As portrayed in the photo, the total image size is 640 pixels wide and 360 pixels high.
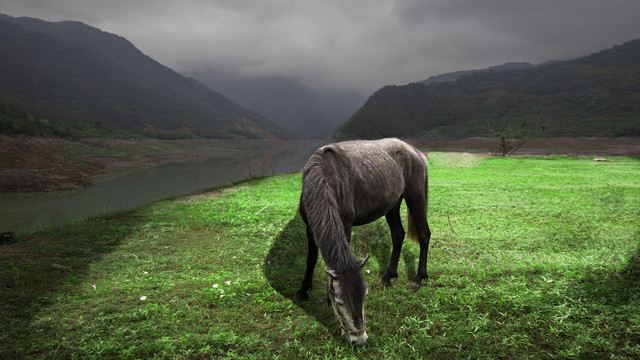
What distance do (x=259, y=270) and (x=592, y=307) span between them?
4982 mm

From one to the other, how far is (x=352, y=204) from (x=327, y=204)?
636 millimetres

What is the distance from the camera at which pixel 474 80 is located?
526 feet

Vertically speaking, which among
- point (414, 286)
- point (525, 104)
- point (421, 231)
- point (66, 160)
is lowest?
point (414, 286)

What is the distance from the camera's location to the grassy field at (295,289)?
10.2ft

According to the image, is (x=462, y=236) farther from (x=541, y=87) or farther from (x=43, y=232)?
(x=541, y=87)

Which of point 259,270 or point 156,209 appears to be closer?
point 259,270

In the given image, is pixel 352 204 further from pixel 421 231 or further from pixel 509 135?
pixel 509 135

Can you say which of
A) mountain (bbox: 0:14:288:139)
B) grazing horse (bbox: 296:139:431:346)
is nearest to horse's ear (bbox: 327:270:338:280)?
grazing horse (bbox: 296:139:431:346)

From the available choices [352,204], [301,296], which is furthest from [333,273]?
[301,296]

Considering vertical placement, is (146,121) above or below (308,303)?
above

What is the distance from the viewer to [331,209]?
338 cm

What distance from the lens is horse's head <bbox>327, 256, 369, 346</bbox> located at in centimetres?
288

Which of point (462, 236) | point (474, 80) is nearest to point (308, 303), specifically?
point (462, 236)

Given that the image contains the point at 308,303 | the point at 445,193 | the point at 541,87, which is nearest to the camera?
the point at 308,303
